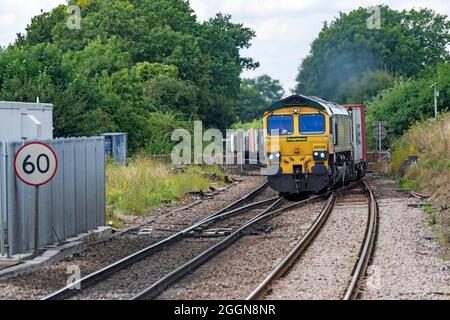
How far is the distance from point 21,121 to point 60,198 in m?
3.68

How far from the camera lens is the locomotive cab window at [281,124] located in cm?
2938

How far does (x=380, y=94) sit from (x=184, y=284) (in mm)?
53100

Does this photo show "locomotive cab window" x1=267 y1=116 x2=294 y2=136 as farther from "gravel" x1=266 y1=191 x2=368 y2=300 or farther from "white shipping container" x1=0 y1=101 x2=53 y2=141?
"white shipping container" x1=0 y1=101 x2=53 y2=141

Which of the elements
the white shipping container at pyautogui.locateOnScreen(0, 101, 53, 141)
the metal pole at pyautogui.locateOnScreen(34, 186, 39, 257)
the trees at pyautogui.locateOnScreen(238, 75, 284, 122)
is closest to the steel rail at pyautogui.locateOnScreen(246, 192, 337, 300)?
the metal pole at pyautogui.locateOnScreen(34, 186, 39, 257)

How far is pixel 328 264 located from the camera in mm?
15180

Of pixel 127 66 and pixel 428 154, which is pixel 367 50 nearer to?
pixel 127 66

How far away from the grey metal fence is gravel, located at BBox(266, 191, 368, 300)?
4.50 meters

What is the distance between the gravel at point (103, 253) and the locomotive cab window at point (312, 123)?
326cm

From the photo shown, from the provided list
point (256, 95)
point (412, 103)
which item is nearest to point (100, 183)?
point (412, 103)

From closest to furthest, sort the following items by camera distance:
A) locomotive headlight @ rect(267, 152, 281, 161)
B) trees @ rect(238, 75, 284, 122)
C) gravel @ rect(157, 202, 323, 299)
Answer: gravel @ rect(157, 202, 323, 299) < locomotive headlight @ rect(267, 152, 281, 161) < trees @ rect(238, 75, 284, 122)

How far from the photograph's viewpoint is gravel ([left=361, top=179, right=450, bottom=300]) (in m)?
12.4

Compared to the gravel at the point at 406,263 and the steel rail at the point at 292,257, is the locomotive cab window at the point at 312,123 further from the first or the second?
the gravel at the point at 406,263

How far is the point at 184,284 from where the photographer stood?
44.5ft
